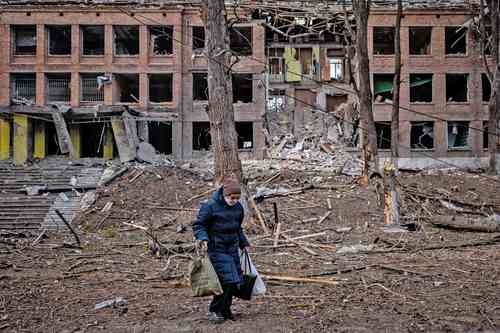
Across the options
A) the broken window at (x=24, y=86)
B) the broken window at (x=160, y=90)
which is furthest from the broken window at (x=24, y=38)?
the broken window at (x=160, y=90)

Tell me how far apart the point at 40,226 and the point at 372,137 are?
1453cm

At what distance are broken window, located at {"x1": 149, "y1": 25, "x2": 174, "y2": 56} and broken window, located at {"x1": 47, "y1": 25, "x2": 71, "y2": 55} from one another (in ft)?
21.5

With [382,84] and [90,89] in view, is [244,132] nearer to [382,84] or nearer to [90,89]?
[382,84]

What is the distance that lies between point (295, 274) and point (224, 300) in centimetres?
331

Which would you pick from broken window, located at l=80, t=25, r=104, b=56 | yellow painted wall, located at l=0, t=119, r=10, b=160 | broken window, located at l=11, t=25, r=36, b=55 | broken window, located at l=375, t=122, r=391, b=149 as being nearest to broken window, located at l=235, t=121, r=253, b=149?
broken window, located at l=375, t=122, r=391, b=149

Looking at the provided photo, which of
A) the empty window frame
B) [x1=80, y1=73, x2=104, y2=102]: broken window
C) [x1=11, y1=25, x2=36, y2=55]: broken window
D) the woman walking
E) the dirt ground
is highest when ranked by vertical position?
[x1=11, y1=25, x2=36, y2=55]: broken window

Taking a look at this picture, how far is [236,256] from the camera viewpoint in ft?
17.0

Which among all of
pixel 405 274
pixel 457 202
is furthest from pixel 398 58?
pixel 405 274

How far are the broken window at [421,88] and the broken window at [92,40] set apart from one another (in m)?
25.1

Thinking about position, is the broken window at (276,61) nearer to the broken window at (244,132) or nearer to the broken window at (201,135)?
the broken window at (244,132)

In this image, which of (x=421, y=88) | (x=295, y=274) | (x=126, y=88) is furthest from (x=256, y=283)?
(x=421, y=88)

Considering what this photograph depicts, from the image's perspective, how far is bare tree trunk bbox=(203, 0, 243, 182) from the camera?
12.6 m

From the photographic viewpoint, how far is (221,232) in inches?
198

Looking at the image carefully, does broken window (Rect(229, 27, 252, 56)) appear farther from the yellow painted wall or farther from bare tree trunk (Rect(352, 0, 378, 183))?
bare tree trunk (Rect(352, 0, 378, 183))
